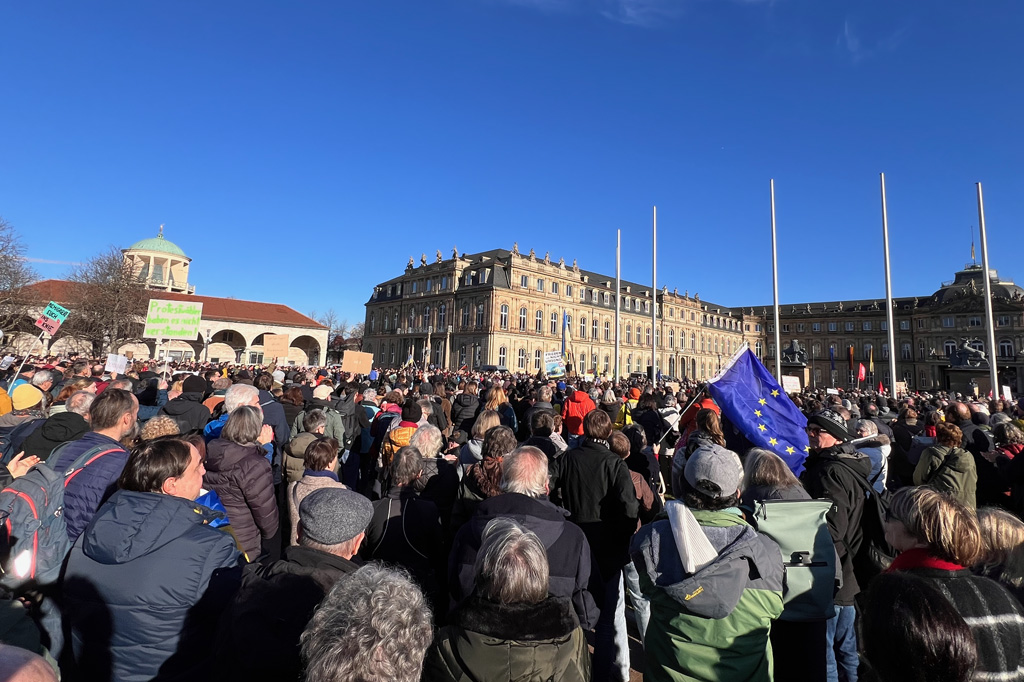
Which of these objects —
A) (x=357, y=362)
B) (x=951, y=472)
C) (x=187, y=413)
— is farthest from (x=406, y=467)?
(x=357, y=362)

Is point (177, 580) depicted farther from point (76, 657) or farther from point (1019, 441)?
point (1019, 441)

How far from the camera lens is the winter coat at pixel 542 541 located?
8.99ft

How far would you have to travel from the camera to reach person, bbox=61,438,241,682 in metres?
2.19

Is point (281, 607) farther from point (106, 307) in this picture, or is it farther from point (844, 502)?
point (106, 307)

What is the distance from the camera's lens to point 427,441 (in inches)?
176

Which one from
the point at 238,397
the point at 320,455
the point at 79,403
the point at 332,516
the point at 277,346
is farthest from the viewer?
the point at 277,346

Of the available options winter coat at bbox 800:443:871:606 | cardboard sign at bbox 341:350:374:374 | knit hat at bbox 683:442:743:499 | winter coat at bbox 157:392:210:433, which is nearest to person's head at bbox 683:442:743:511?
knit hat at bbox 683:442:743:499

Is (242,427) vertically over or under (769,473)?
over

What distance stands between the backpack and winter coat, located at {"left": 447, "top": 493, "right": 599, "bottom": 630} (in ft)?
3.49

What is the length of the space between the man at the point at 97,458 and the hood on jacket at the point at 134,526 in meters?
1.12

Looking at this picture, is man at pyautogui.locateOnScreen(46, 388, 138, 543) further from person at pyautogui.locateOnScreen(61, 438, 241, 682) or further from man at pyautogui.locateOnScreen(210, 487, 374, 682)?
man at pyautogui.locateOnScreen(210, 487, 374, 682)

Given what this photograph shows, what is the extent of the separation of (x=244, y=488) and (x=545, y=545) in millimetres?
2433

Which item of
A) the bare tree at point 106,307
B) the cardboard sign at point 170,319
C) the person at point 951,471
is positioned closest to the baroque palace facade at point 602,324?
the bare tree at point 106,307

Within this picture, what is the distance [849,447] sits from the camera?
13.2 ft
